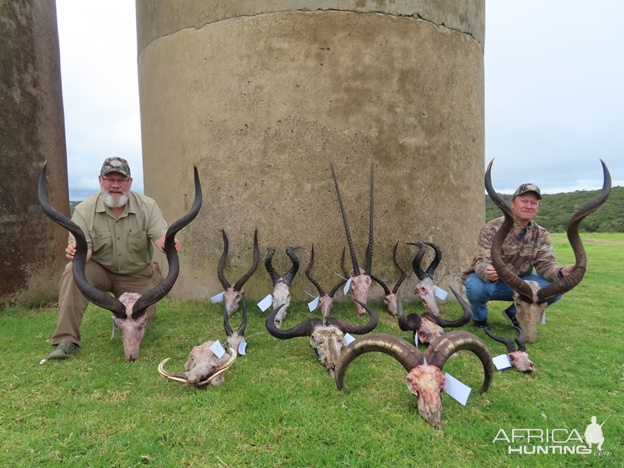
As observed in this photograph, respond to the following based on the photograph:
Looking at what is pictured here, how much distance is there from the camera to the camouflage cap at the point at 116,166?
4.18 meters

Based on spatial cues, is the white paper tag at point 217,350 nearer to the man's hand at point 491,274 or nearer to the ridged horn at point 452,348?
the ridged horn at point 452,348

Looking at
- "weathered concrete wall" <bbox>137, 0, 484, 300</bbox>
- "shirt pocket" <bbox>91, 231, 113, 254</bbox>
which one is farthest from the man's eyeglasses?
"weathered concrete wall" <bbox>137, 0, 484, 300</bbox>

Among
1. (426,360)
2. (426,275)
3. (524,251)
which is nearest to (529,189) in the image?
(524,251)

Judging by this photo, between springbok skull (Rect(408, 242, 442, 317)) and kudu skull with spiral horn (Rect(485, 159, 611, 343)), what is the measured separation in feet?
4.03

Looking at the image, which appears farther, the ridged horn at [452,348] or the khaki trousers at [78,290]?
the khaki trousers at [78,290]

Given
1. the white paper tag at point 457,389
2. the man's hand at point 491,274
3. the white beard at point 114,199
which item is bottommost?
the white paper tag at point 457,389

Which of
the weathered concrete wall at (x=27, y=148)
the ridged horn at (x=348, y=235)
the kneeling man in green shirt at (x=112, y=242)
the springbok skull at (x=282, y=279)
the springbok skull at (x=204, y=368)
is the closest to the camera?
the springbok skull at (x=204, y=368)

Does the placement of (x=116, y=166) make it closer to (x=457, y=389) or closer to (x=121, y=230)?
(x=121, y=230)

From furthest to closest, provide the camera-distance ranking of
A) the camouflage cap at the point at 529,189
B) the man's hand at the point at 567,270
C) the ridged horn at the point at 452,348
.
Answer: the camouflage cap at the point at 529,189 < the man's hand at the point at 567,270 < the ridged horn at the point at 452,348

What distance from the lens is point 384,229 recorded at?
5758 millimetres

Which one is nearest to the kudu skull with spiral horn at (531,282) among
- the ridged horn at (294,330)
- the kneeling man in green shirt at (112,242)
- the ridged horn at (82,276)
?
the ridged horn at (294,330)

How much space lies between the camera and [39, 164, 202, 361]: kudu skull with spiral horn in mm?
3625

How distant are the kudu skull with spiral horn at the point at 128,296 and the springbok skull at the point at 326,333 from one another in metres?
1.19

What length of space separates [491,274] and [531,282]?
1.40ft
